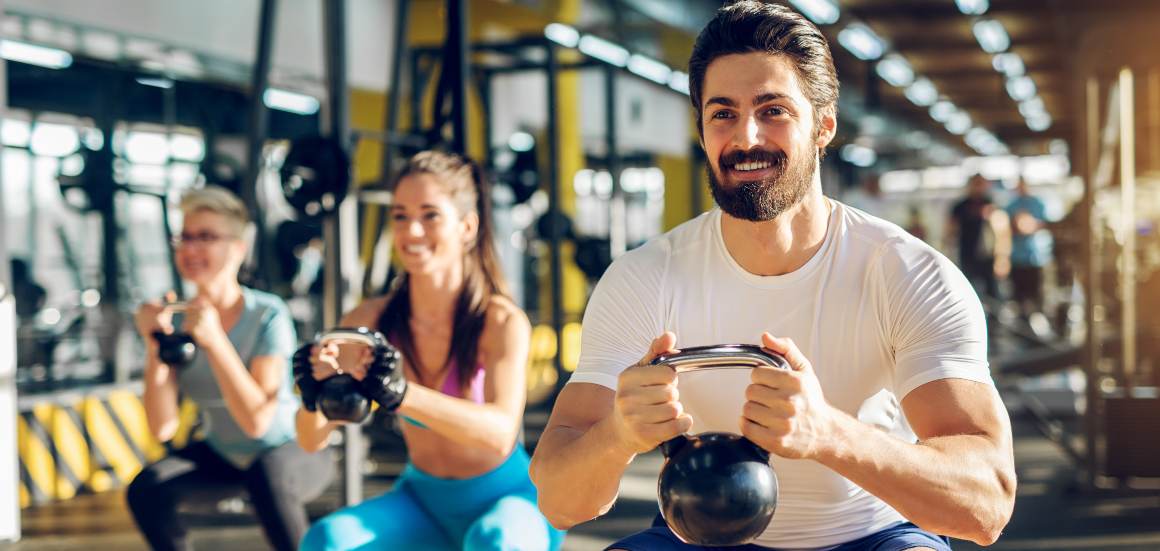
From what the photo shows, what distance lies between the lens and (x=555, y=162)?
569 centimetres

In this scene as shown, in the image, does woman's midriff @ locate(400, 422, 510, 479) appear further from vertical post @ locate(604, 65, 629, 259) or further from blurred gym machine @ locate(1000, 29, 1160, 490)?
vertical post @ locate(604, 65, 629, 259)

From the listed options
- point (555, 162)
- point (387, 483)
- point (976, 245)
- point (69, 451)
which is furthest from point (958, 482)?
point (976, 245)

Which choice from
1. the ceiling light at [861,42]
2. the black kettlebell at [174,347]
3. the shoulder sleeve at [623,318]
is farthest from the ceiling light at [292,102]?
the shoulder sleeve at [623,318]

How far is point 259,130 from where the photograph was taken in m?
4.12

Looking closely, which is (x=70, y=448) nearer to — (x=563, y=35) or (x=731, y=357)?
(x=563, y=35)

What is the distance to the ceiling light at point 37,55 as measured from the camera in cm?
568

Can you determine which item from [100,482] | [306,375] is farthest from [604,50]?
[306,375]

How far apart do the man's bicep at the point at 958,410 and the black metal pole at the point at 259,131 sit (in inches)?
120

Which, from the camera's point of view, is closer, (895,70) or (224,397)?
(224,397)

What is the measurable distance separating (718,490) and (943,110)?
1724 cm

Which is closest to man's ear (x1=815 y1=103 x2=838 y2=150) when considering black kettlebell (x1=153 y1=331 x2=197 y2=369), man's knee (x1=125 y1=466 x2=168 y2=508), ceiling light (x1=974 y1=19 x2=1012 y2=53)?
black kettlebell (x1=153 y1=331 x2=197 y2=369)

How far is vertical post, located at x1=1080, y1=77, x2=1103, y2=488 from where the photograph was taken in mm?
3928

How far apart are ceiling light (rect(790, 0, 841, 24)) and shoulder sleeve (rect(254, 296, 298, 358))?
5606 mm

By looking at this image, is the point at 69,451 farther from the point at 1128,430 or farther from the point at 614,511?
the point at 1128,430
